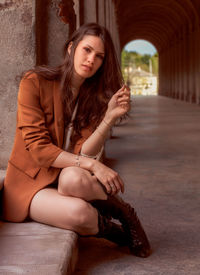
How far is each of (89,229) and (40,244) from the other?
0.41 meters

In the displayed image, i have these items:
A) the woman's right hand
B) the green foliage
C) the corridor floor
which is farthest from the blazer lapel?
the green foliage

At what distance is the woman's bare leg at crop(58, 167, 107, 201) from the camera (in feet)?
9.68

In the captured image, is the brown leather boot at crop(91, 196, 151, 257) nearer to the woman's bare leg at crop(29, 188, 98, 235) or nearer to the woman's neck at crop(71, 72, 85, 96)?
the woman's bare leg at crop(29, 188, 98, 235)

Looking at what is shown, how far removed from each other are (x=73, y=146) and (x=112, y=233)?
0.69m

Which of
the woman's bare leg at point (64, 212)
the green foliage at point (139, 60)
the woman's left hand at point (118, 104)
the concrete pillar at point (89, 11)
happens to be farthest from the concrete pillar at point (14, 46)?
the green foliage at point (139, 60)

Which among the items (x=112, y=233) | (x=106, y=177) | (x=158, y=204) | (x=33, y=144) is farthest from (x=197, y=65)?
(x=33, y=144)

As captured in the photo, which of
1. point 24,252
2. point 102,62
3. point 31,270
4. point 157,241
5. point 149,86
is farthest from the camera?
point 149,86

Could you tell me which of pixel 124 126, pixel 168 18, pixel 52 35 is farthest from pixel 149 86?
pixel 52 35

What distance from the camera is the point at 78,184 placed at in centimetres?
295

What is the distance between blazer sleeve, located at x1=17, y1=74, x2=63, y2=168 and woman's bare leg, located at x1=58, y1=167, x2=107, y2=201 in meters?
0.15

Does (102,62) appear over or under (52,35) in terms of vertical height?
under

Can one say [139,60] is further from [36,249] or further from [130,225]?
[36,249]

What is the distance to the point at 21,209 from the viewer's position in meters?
3.09

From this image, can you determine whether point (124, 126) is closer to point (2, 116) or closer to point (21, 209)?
point (2, 116)
